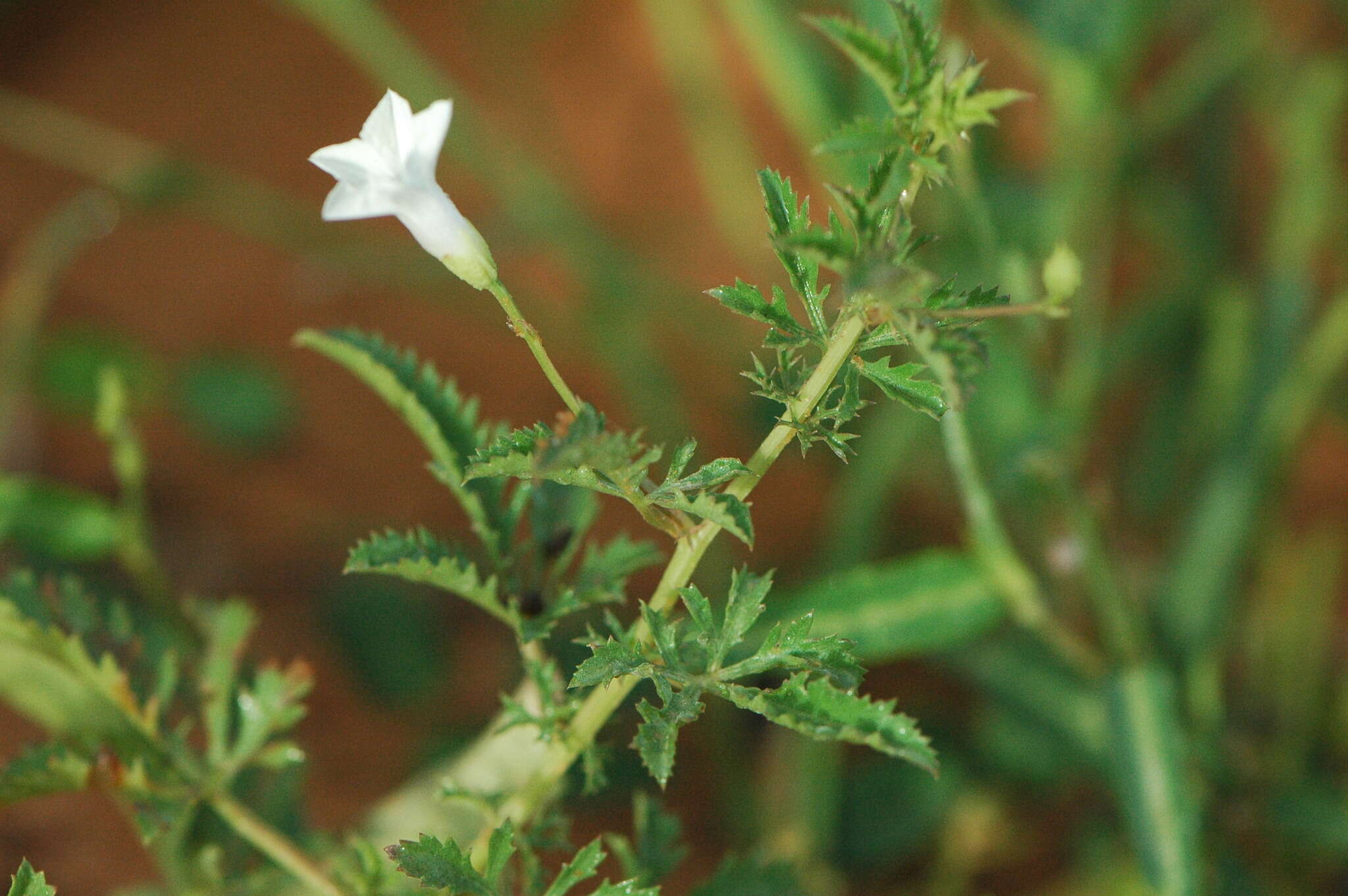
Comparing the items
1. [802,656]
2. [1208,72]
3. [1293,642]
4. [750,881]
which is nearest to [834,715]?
[802,656]

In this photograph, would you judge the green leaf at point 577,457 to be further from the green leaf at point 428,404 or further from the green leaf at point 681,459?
the green leaf at point 428,404

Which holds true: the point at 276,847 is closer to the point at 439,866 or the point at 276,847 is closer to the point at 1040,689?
the point at 439,866

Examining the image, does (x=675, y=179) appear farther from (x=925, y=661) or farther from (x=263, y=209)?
(x=925, y=661)

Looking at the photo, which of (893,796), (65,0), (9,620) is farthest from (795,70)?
(65,0)

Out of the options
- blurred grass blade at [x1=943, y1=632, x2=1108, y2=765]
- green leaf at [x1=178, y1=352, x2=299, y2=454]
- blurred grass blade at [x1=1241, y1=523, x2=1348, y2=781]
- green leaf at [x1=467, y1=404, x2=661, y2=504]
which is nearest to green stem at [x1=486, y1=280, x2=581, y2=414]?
green leaf at [x1=467, y1=404, x2=661, y2=504]

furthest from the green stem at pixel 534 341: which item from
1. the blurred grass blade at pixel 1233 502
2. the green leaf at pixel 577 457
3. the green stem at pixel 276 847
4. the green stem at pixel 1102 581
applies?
the blurred grass blade at pixel 1233 502

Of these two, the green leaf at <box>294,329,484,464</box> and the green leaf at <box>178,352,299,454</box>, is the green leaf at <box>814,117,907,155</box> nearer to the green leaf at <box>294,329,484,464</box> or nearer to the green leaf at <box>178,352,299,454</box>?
the green leaf at <box>294,329,484,464</box>
